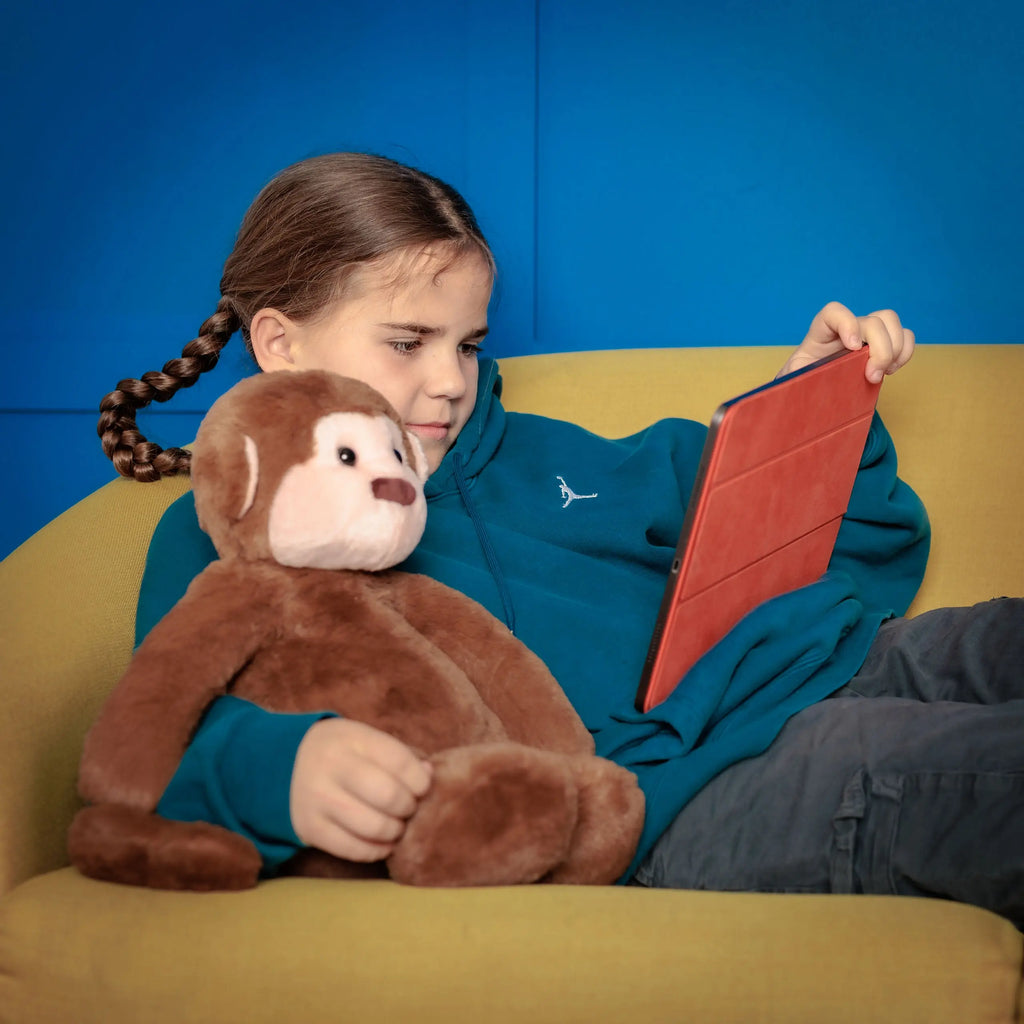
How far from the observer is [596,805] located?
2.52ft

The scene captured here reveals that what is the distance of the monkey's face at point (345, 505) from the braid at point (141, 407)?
422 mm

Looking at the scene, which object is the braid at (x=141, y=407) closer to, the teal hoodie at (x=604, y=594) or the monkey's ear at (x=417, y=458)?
the teal hoodie at (x=604, y=594)

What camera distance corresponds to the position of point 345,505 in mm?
755

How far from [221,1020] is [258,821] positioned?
122mm

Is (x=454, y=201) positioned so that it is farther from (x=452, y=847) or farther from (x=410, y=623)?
(x=452, y=847)

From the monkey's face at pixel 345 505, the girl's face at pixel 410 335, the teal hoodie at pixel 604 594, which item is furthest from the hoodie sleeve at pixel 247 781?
the girl's face at pixel 410 335

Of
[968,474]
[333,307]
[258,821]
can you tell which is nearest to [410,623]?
[258,821]

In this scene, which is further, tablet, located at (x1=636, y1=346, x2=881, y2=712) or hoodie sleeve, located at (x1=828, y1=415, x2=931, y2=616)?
hoodie sleeve, located at (x1=828, y1=415, x2=931, y2=616)

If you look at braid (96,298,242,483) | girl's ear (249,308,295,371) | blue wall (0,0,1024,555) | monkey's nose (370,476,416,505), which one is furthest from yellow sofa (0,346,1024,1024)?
blue wall (0,0,1024,555)

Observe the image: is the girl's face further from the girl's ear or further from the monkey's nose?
the monkey's nose

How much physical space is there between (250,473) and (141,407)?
480 millimetres

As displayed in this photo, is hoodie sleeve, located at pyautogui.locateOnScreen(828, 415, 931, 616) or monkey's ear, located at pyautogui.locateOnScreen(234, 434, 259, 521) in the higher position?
monkey's ear, located at pyautogui.locateOnScreen(234, 434, 259, 521)

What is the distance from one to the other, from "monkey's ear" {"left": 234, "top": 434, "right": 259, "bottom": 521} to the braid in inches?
15.7

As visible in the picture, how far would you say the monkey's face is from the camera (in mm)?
756
